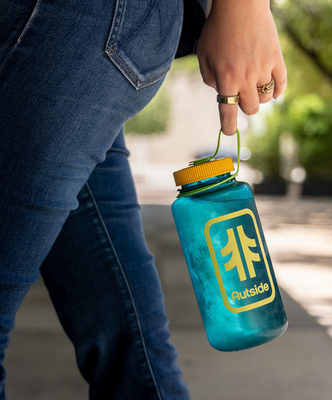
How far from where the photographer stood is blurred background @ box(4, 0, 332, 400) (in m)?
1.71

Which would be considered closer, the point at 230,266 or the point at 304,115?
the point at 230,266

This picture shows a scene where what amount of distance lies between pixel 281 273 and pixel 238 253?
8.44ft

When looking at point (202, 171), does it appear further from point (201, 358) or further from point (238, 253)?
point (201, 358)

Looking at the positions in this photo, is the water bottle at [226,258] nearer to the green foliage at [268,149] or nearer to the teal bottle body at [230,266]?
the teal bottle body at [230,266]

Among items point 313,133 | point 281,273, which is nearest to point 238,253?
point 281,273

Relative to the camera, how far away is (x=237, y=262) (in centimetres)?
87

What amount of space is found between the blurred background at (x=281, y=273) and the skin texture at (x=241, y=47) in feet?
3.90

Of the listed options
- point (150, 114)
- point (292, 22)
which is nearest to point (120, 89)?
point (292, 22)

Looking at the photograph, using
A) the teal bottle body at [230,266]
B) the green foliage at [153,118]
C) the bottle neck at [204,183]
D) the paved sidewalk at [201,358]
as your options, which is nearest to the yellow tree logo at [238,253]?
the teal bottle body at [230,266]

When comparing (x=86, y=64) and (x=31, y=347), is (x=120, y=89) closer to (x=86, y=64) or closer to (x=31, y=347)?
(x=86, y=64)

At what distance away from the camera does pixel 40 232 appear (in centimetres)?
70

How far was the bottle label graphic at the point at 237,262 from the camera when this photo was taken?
87cm

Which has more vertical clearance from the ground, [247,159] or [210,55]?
[210,55]

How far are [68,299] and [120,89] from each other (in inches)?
23.7
